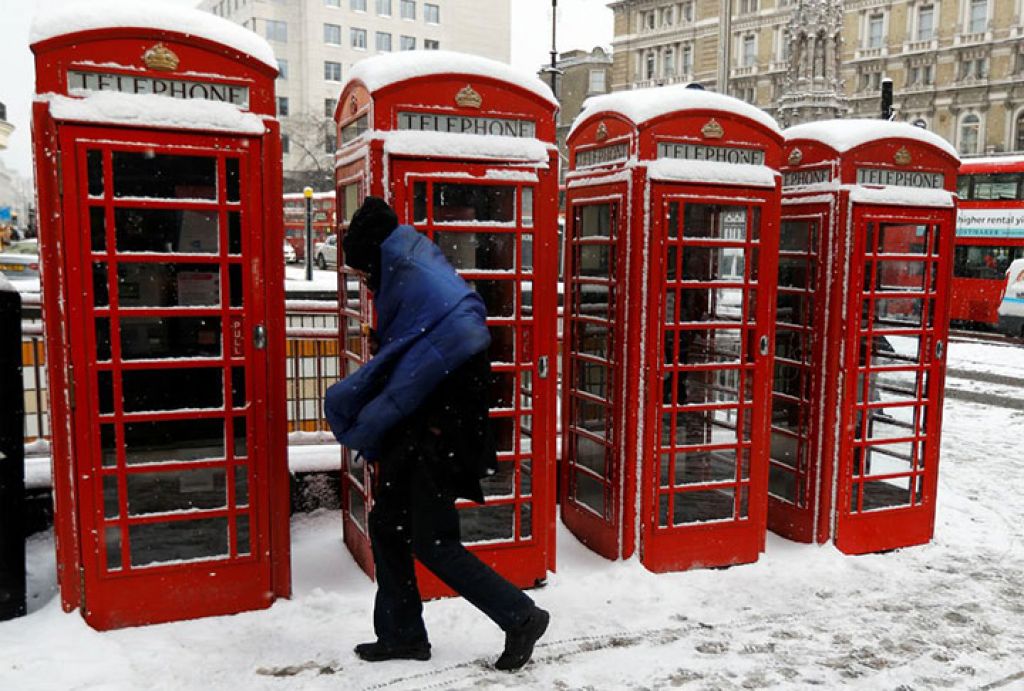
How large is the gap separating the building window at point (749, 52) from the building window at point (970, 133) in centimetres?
1413

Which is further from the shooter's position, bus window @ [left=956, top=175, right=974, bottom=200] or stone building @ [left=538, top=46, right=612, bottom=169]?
stone building @ [left=538, top=46, right=612, bottom=169]

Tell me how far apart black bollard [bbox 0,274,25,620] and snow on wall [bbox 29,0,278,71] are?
44.8 inches

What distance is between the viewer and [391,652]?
3.69 metres

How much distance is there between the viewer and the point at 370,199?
3467 millimetres

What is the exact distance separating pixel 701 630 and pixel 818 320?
2.10m

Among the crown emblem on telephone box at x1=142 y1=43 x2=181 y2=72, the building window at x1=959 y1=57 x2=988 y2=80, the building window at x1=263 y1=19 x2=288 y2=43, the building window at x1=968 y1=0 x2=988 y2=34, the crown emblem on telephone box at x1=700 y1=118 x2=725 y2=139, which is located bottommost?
the crown emblem on telephone box at x1=700 y1=118 x2=725 y2=139

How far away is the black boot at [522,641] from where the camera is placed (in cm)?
360

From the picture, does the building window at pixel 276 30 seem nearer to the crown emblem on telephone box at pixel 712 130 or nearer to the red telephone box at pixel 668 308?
A: the red telephone box at pixel 668 308

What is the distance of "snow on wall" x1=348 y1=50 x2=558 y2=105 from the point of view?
407 cm

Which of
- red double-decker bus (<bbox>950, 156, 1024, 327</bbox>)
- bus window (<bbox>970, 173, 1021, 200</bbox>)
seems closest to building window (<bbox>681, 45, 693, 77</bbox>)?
red double-decker bus (<bbox>950, 156, 1024, 327</bbox>)

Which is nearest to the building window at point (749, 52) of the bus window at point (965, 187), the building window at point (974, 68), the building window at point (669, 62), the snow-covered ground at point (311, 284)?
the building window at point (669, 62)

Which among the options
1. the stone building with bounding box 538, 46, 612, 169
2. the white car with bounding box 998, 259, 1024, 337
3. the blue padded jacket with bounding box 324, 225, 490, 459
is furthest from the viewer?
the stone building with bounding box 538, 46, 612, 169

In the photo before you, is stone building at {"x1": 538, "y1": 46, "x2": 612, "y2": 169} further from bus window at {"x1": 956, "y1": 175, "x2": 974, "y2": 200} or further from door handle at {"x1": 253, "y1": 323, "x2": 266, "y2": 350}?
door handle at {"x1": 253, "y1": 323, "x2": 266, "y2": 350}

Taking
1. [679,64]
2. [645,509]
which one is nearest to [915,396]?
[645,509]
